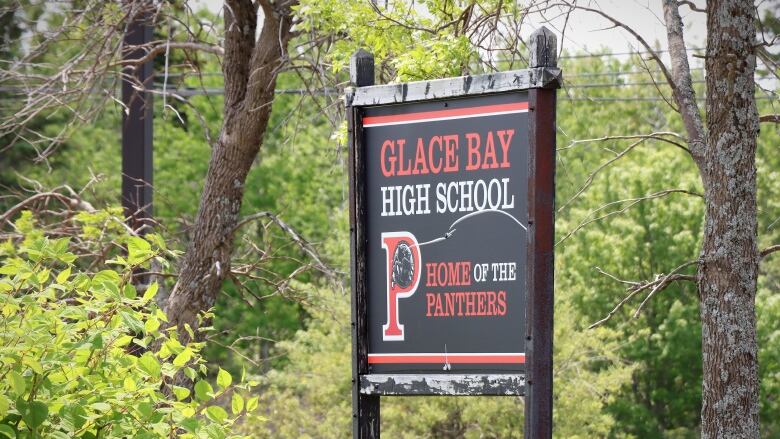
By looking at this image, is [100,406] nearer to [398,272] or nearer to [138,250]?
[138,250]

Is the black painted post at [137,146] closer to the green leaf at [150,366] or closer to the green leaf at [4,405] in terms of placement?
the green leaf at [150,366]

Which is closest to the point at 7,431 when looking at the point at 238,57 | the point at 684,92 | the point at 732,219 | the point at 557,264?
the point at 238,57

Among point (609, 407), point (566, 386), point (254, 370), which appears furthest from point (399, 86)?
point (254, 370)

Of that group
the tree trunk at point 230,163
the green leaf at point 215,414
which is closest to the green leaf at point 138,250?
the green leaf at point 215,414

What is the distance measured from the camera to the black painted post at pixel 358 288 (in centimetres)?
553

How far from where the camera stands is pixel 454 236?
17.4 feet

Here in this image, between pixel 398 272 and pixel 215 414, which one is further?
pixel 398 272

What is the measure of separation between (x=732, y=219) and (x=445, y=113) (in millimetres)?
5266

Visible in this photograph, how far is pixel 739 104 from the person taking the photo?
9.80 meters

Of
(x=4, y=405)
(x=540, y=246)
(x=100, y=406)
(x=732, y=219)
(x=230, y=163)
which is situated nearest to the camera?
(x=4, y=405)

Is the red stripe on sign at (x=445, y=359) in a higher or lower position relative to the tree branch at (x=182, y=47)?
lower

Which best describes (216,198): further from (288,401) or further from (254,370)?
(254,370)

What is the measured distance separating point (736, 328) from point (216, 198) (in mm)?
4635

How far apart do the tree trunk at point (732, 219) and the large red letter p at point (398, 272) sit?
17.0ft
